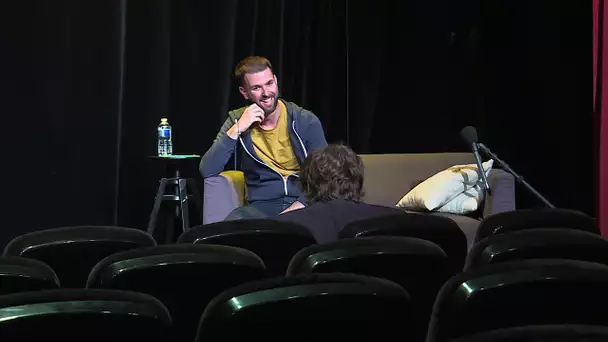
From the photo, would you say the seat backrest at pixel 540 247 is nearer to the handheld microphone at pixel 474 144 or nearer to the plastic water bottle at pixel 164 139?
the handheld microphone at pixel 474 144

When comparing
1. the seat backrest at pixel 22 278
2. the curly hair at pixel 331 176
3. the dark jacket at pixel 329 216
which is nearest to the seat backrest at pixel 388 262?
the seat backrest at pixel 22 278

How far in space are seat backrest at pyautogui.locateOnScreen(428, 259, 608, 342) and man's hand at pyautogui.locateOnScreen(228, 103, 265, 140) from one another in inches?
83.9

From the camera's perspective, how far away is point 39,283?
4.22 feet

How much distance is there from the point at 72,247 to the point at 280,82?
3.24 metres

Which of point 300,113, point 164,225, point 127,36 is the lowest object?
point 164,225

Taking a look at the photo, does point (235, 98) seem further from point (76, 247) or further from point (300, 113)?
point (76, 247)

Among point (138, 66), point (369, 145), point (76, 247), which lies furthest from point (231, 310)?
point (369, 145)

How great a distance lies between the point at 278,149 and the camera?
3.32 meters

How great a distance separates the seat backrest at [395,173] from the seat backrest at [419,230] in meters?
1.96

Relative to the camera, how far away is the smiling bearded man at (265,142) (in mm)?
3227

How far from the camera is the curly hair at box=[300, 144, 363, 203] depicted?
235cm

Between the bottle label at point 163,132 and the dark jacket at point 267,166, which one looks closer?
the dark jacket at point 267,166

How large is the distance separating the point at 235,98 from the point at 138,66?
2.27 feet

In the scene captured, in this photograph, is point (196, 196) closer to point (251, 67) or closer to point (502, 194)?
point (251, 67)
